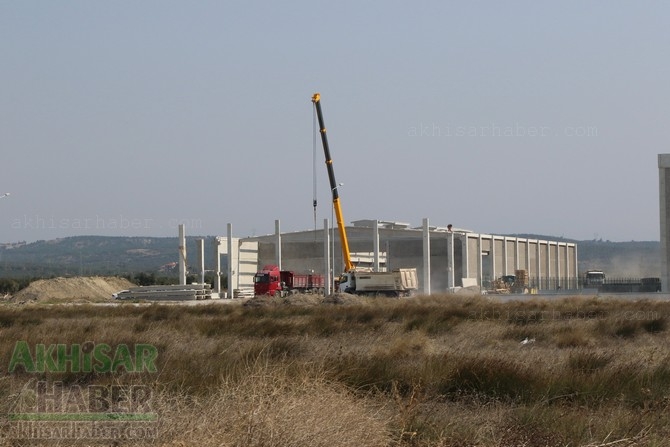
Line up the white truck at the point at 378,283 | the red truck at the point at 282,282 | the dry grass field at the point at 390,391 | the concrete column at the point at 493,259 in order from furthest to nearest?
the concrete column at the point at 493,259
the red truck at the point at 282,282
the white truck at the point at 378,283
the dry grass field at the point at 390,391

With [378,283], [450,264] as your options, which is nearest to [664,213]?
[450,264]

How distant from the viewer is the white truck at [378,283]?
187ft

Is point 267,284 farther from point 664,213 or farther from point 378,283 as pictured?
point 664,213

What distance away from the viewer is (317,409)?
7.63 metres

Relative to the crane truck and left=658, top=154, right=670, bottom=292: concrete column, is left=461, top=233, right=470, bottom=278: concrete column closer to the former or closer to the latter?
the crane truck

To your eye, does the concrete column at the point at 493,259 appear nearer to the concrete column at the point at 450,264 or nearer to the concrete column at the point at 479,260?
the concrete column at the point at 479,260

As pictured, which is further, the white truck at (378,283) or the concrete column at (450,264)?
the concrete column at (450,264)

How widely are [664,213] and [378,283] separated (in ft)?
57.9

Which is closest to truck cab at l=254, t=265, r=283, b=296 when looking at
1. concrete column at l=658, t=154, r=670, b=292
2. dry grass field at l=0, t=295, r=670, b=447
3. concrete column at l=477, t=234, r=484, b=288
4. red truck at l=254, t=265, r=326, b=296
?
red truck at l=254, t=265, r=326, b=296

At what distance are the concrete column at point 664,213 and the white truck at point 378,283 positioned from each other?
600 inches

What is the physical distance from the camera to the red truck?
5966 cm

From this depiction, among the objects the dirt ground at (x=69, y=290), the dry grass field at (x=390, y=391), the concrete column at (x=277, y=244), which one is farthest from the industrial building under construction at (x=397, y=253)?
the dry grass field at (x=390, y=391)

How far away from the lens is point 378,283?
187 feet

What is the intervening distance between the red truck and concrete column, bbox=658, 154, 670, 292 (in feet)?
71.2
